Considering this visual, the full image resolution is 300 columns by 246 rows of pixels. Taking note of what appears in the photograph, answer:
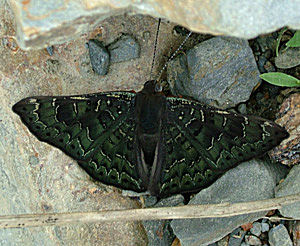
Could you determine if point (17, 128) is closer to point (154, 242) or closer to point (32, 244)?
point (32, 244)

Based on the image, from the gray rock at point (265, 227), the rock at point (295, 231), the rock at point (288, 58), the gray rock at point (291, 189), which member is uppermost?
the rock at point (288, 58)

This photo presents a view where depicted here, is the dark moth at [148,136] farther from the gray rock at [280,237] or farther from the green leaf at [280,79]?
the gray rock at [280,237]

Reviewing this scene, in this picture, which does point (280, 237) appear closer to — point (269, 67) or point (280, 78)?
point (280, 78)

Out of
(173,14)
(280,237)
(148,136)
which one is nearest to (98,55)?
(148,136)

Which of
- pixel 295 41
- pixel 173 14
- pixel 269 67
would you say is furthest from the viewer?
pixel 269 67

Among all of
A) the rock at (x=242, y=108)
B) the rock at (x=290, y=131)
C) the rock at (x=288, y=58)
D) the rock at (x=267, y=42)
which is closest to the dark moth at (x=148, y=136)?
the rock at (x=290, y=131)

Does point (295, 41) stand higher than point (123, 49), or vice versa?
point (295, 41)
